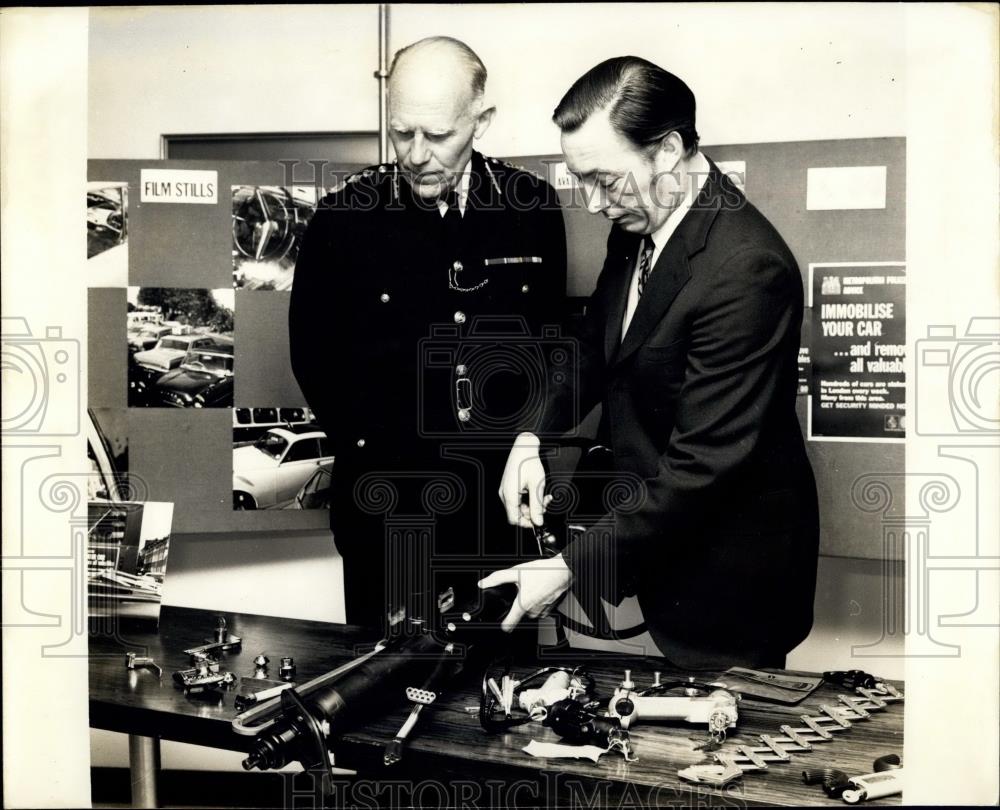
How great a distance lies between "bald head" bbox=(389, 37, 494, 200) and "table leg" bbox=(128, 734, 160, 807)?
110 cm

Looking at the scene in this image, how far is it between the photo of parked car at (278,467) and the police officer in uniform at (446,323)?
6.8 inches

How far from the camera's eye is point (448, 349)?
60.8 inches

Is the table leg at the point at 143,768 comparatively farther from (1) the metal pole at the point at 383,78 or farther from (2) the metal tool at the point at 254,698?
(1) the metal pole at the point at 383,78

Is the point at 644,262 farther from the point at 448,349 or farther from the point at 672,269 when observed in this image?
the point at 448,349

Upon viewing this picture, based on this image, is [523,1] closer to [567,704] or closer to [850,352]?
[850,352]

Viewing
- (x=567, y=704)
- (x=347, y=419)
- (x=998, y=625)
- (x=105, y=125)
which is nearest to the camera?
(x=567, y=704)

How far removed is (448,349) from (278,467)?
0.48 meters

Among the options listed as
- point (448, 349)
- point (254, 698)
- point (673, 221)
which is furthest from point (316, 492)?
point (673, 221)

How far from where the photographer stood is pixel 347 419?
5.40 ft

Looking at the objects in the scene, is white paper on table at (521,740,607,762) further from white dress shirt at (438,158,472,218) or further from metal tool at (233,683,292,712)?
white dress shirt at (438,158,472,218)

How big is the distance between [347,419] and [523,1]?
81cm

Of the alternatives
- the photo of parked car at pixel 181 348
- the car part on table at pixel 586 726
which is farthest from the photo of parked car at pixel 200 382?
the car part on table at pixel 586 726

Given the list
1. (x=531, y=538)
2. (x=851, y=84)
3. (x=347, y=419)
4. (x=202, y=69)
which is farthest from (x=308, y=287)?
(x=851, y=84)

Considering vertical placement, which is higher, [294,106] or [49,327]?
[294,106]
